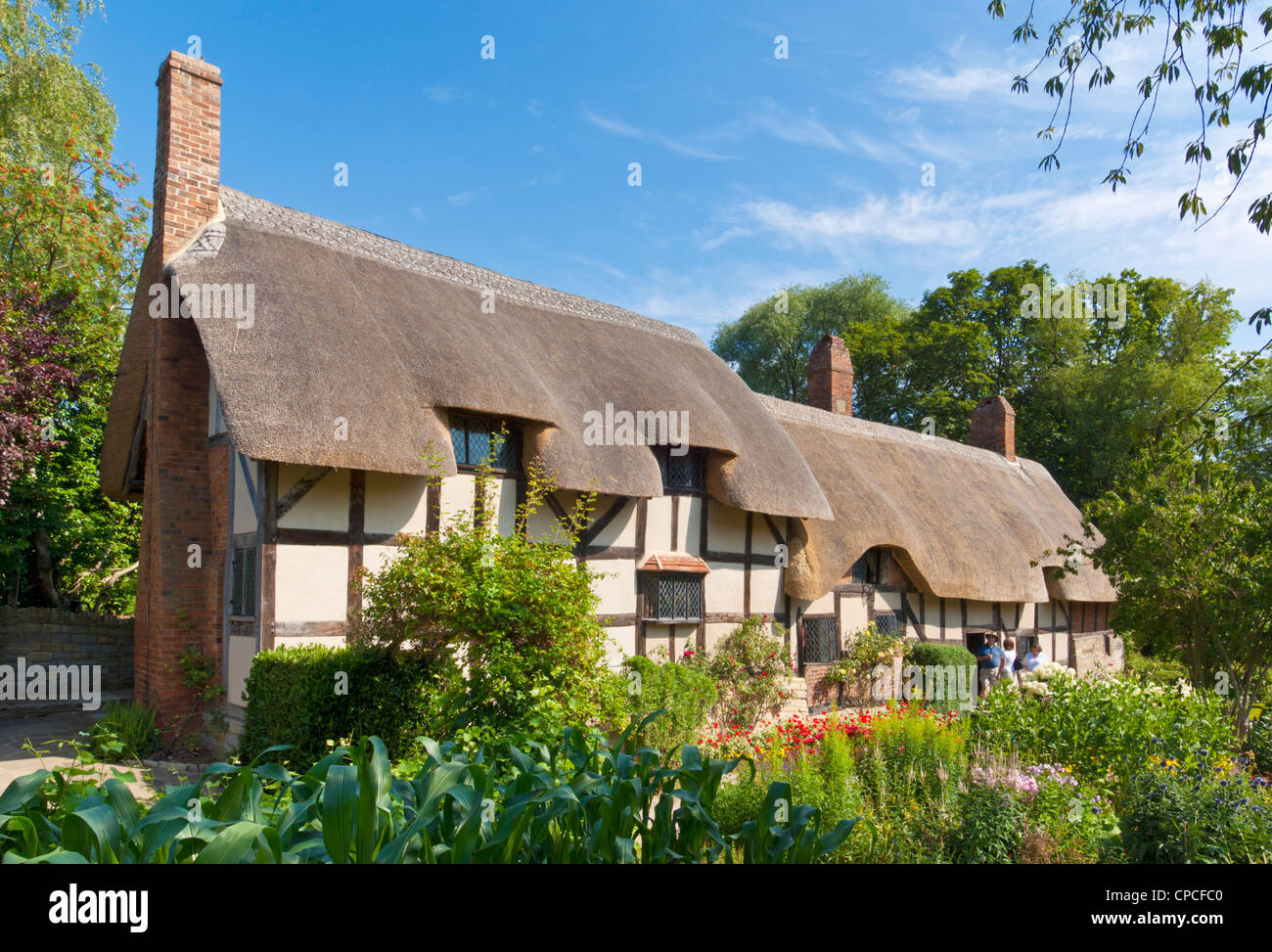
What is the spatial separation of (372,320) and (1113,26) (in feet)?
24.3

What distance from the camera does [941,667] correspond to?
14.3 metres

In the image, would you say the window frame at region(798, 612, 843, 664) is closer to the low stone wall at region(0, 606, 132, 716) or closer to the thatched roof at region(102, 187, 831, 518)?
the thatched roof at region(102, 187, 831, 518)

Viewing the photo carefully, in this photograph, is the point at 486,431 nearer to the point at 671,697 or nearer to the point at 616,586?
the point at 616,586

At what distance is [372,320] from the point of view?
9.50 m

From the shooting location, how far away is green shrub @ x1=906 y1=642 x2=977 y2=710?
14125 mm

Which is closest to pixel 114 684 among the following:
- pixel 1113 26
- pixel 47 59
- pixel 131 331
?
pixel 131 331

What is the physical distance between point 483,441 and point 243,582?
2.96 metres

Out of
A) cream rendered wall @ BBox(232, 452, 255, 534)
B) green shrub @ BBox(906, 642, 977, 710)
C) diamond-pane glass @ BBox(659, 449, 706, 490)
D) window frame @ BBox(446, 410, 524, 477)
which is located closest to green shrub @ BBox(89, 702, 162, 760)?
cream rendered wall @ BBox(232, 452, 255, 534)

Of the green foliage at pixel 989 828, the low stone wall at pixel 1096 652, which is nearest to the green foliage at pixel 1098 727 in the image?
the green foliage at pixel 989 828

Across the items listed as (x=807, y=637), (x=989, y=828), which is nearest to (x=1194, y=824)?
(x=989, y=828)

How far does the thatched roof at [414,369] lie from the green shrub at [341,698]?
1.85m

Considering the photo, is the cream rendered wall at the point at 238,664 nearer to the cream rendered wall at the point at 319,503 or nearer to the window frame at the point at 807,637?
the cream rendered wall at the point at 319,503

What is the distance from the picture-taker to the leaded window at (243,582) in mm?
8539
